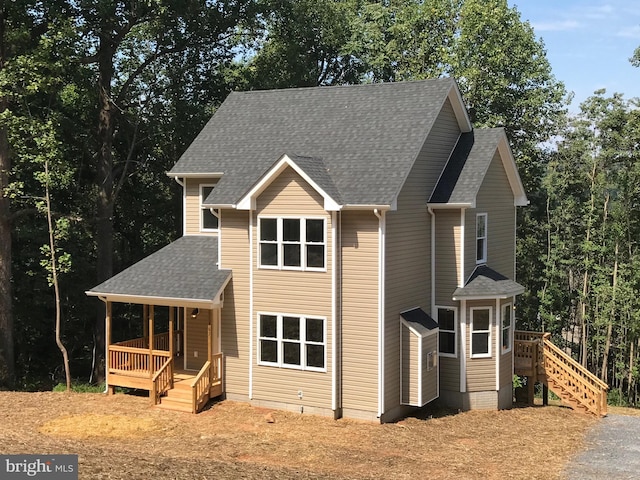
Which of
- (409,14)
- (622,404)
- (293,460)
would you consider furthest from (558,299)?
(293,460)

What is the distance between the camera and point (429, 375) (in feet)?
62.9

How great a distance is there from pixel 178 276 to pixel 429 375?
826cm

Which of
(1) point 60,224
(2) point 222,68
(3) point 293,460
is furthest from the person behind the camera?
(2) point 222,68

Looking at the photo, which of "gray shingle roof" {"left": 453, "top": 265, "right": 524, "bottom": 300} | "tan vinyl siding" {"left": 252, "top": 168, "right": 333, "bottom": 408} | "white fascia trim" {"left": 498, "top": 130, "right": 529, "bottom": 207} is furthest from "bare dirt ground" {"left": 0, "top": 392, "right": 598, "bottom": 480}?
"white fascia trim" {"left": 498, "top": 130, "right": 529, "bottom": 207}

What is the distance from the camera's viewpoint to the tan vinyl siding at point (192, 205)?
2256 cm

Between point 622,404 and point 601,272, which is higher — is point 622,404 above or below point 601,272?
below

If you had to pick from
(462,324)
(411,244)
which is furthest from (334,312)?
(462,324)

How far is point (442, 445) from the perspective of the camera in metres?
16.6

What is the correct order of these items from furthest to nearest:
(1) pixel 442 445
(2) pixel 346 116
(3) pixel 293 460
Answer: (2) pixel 346 116, (1) pixel 442 445, (3) pixel 293 460

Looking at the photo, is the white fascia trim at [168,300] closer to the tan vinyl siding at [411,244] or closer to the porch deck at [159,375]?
the porch deck at [159,375]

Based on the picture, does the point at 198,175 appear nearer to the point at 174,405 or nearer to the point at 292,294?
the point at 292,294

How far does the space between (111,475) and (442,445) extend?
8160 mm

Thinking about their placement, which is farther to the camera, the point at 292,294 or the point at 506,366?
the point at 506,366

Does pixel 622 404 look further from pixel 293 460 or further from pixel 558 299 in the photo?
pixel 293 460
